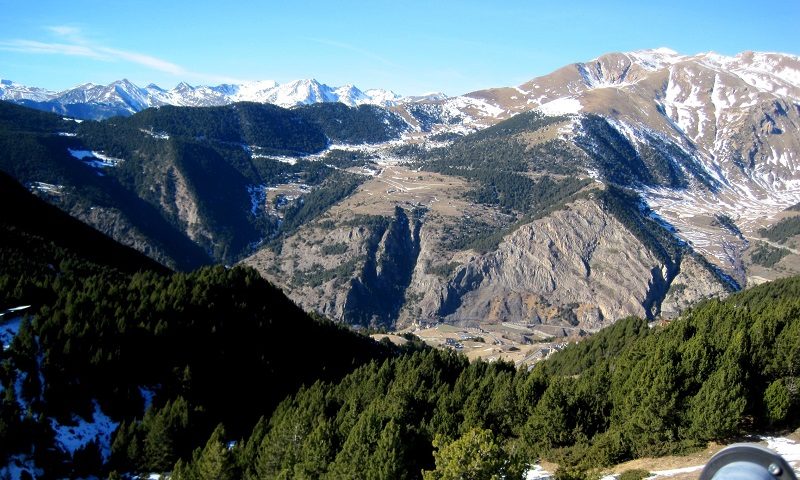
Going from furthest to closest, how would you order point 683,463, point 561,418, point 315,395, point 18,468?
1. point 315,395
2. point 561,418
3. point 18,468
4. point 683,463

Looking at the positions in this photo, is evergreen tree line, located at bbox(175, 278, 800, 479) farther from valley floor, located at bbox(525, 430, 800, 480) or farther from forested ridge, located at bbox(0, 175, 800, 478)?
valley floor, located at bbox(525, 430, 800, 480)

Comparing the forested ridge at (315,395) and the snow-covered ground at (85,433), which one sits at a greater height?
the forested ridge at (315,395)

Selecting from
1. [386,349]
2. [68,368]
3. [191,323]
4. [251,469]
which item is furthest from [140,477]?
[386,349]

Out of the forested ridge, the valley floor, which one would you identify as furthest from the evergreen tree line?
the valley floor

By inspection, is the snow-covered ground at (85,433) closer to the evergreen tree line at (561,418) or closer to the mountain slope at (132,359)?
the mountain slope at (132,359)

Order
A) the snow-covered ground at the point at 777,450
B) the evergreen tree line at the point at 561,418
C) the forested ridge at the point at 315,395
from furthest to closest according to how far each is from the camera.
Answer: the forested ridge at the point at 315,395 < the evergreen tree line at the point at 561,418 < the snow-covered ground at the point at 777,450

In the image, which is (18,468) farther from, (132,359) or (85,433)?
(132,359)

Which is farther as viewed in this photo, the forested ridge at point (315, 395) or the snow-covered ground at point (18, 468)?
the snow-covered ground at point (18, 468)

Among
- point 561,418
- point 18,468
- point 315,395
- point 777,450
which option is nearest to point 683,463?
point 777,450

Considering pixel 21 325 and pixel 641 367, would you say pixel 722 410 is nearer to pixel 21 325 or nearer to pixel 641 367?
pixel 641 367

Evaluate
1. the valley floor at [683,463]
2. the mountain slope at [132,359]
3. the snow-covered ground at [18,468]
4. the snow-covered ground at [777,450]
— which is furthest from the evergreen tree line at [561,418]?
the snow-covered ground at [18,468]

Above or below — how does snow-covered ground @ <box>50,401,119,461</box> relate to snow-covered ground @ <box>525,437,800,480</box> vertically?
below
